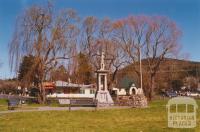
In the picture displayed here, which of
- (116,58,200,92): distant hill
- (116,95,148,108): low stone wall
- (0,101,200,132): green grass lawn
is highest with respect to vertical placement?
(116,58,200,92): distant hill

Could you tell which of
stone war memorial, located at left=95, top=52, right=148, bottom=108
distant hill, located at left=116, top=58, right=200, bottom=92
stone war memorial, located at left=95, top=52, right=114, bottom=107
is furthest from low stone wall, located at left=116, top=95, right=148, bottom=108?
distant hill, located at left=116, top=58, right=200, bottom=92

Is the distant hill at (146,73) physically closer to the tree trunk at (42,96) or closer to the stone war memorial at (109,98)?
the tree trunk at (42,96)

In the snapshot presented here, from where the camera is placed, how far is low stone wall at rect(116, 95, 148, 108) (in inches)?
1206

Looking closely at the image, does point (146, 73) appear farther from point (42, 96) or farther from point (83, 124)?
point (83, 124)

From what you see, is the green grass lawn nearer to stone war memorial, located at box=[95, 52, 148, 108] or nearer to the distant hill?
stone war memorial, located at box=[95, 52, 148, 108]

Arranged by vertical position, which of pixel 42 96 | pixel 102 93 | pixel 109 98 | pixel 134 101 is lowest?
pixel 134 101

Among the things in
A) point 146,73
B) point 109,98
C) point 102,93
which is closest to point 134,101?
point 109,98

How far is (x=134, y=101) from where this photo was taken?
3130cm

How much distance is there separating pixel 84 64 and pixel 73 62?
7.82 meters

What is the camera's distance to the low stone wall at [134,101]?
100ft

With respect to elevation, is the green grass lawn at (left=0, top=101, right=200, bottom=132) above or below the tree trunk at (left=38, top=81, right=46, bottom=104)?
below

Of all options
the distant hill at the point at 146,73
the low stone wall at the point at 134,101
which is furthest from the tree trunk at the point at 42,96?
the distant hill at the point at 146,73

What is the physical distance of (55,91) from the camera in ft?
215

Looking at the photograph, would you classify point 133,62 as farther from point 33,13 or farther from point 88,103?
point 88,103
